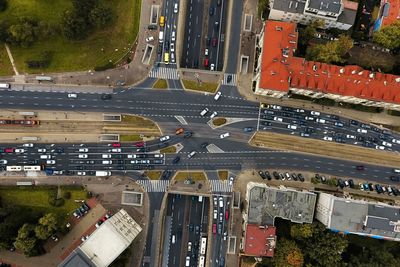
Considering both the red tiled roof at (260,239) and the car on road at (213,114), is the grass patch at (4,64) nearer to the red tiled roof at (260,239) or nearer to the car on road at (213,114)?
the car on road at (213,114)

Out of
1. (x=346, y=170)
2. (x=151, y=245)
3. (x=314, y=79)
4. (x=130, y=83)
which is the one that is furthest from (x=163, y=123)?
(x=346, y=170)

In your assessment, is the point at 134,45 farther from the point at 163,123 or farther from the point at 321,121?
the point at 321,121

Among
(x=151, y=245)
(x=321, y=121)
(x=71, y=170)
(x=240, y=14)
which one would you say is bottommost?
(x=151, y=245)

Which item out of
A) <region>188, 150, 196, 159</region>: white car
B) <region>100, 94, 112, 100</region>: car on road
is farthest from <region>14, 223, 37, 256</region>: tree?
A: <region>188, 150, 196, 159</region>: white car

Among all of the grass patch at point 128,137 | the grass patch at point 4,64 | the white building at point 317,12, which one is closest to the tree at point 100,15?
the grass patch at point 4,64

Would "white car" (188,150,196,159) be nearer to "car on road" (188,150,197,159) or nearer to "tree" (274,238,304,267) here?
"car on road" (188,150,197,159)

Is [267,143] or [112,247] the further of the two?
[267,143]
